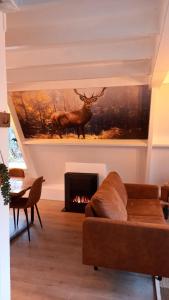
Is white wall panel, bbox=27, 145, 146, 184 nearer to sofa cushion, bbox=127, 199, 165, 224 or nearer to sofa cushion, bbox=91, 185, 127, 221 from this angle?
sofa cushion, bbox=127, 199, 165, 224

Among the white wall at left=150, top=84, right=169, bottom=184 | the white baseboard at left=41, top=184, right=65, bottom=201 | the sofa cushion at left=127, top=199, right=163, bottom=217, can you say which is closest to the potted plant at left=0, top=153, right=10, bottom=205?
the sofa cushion at left=127, top=199, right=163, bottom=217

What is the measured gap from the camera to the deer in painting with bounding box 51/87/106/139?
14.9 feet

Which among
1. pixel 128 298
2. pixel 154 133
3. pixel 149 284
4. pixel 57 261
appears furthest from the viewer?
pixel 154 133

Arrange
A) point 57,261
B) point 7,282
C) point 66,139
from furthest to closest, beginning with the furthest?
1. point 66,139
2. point 57,261
3. point 7,282

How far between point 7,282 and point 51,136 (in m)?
3.59

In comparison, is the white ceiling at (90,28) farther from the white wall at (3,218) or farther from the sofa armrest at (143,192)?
the sofa armrest at (143,192)

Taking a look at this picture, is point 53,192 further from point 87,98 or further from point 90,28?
point 90,28

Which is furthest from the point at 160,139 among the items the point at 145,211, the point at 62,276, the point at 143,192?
the point at 62,276

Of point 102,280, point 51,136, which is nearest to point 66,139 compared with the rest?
point 51,136

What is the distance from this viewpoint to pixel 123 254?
259 cm

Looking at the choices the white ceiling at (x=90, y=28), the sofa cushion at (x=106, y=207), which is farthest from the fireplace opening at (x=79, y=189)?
the white ceiling at (x=90, y=28)

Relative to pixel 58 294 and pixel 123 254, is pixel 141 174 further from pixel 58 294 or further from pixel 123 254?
pixel 58 294

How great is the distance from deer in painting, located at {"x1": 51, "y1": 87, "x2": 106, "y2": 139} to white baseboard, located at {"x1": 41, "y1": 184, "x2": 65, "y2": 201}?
5.05 feet

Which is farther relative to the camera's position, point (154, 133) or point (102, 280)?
point (154, 133)
